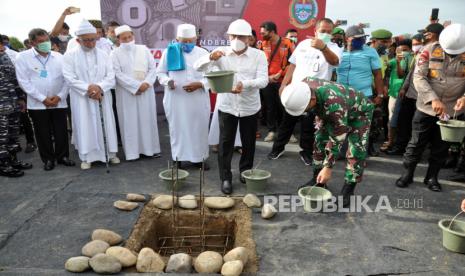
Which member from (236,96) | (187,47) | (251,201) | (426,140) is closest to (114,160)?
(187,47)

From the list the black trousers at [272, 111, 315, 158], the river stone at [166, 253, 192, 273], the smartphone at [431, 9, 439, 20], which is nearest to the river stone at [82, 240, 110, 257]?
the river stone at [166, 253, 192, 273]

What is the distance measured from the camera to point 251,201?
4.11 metres

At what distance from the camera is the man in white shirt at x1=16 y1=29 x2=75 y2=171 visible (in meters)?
5.14

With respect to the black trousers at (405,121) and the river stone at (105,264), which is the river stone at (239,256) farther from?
the black trousers at (405,121)

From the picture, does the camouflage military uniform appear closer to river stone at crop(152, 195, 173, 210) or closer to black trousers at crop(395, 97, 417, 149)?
river stone at crop(152, 195, 173, 210)

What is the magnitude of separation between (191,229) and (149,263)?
3.06ft

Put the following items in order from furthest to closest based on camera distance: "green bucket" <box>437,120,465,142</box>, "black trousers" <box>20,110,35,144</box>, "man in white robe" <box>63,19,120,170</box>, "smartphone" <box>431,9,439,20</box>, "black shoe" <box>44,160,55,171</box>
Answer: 1. "smartphone" <box>431,9,439,20</box>
2. "black trousers" <box>20,110,35,144</box>
3. "black shoe" <box>44,160,55,171</box>
4. "man in white robe" <box>63,19,120,170</box>
5. "green bucket" <box>437,120,465,142</box>

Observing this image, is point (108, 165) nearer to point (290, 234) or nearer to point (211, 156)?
point (211, 156)

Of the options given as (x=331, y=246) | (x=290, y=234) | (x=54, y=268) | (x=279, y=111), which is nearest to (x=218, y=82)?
(x=290, y=234)

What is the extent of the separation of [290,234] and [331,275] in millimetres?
687

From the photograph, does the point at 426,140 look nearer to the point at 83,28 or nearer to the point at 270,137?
the point at 270,137

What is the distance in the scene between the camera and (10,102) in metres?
5.16

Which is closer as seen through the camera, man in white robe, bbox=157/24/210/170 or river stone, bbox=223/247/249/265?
river stone, bbox=223/247/249/265

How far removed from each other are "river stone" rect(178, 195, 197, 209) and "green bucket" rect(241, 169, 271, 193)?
0.68 metres
